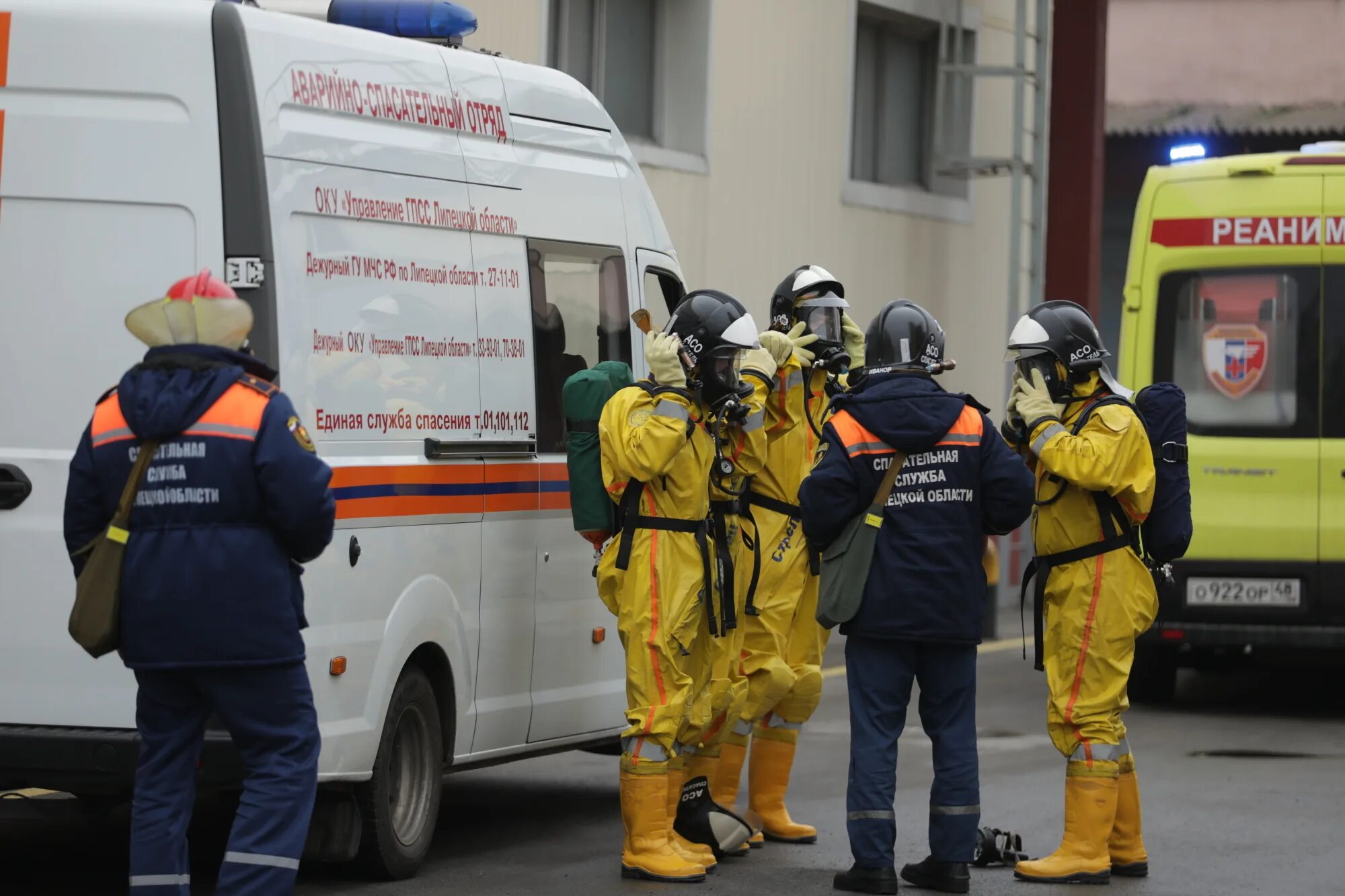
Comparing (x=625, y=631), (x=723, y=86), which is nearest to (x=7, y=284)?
(x=625, y=631)

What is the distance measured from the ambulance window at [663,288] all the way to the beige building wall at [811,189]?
4658mm

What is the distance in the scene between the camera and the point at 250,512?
18.8 feet

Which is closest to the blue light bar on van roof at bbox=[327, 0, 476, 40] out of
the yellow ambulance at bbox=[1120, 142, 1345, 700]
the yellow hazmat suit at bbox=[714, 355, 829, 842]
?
the yellow hazmat suit at bbox=[714, 355, 829, 842]

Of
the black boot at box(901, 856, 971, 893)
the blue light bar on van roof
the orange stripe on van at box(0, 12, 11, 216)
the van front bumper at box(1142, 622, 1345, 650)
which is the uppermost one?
the blue light bar on van roof

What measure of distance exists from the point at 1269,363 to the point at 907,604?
20.1 ft

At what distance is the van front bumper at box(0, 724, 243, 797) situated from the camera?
21.1 feet

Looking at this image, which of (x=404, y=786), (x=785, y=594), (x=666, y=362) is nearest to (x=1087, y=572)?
(x=785, y=594)

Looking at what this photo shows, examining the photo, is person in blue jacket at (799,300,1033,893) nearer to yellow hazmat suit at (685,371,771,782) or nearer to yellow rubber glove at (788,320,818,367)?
yellow hazmat suit at (685,371,771,782)

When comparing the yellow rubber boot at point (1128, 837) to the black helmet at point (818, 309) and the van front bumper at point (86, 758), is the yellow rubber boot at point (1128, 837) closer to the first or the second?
the black helmet at point (818, 309)

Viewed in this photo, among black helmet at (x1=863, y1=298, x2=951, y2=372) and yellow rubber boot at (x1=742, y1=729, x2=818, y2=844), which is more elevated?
black helmet at (x1=863, y1=298, x2=951, y2=372)

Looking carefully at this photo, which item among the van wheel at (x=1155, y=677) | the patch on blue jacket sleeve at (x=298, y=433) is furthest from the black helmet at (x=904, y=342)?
the van wheel at (x=1155, y=677)

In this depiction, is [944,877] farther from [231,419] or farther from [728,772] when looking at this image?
[231,419]

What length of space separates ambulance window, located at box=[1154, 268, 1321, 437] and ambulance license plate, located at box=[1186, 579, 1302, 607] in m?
0.86

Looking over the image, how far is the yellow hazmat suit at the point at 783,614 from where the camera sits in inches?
330
